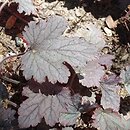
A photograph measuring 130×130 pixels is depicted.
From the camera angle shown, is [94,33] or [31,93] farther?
[94,33]

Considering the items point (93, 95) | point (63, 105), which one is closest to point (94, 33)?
point (93, 95)

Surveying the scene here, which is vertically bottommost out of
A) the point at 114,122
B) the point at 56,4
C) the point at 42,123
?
the point at 42,123

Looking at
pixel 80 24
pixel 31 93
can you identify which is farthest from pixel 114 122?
pixel 80 24

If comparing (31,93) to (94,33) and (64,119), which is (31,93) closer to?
(64,119)

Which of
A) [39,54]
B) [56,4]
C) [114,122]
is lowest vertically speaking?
[114,122]

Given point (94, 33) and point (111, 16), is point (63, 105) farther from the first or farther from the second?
point (111, 16)

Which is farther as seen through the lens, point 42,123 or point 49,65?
point 42,123

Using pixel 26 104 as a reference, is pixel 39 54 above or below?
above

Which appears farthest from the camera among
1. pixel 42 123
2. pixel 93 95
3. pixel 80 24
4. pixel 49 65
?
pixel 80 24

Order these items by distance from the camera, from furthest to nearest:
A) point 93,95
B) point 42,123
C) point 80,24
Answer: point 80,24 < point 93,95 < point 42,123
